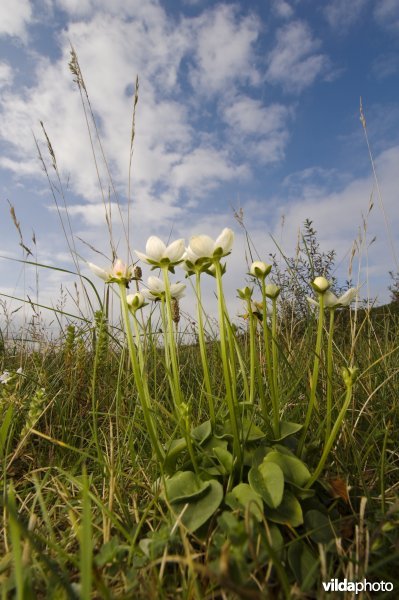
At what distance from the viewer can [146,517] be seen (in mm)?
1432

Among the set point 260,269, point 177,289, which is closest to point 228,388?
point 260,269

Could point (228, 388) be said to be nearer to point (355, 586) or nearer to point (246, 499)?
point (246, 499)

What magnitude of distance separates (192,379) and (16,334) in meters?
2.13

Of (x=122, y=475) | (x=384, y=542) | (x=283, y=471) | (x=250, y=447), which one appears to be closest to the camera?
(x=384, y=542)

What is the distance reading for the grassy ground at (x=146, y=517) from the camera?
3.04ft

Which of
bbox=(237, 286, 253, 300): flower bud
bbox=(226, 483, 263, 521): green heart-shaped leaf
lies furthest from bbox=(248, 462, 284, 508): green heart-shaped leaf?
bbox=(237, 286, 253, 300): flower bud

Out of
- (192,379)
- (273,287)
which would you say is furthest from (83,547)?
(192,379)

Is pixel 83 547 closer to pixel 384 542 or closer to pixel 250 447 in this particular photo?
pixel 250 447

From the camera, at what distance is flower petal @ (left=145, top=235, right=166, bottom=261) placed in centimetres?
150

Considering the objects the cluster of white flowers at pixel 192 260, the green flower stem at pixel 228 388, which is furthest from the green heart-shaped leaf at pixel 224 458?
the cluster of white flowers at pixel 192 260

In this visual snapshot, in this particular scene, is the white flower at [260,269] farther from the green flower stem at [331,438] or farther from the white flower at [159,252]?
the green flower stem at [331,438]

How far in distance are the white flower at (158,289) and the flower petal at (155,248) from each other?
0.19 meters

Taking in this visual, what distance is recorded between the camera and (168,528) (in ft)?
3.81

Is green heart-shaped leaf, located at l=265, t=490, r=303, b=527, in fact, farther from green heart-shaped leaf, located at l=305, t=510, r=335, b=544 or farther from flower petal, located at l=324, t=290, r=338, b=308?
flower petal, located at l=324, t=290, r=338, b=308
